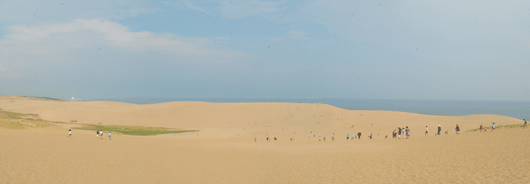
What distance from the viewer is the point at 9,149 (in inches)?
683

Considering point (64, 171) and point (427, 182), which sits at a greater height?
point (427, 182)

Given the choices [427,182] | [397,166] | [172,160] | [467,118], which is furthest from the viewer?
[467,118]

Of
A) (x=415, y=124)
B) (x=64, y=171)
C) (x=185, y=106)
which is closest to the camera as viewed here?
(x=64, y=171)

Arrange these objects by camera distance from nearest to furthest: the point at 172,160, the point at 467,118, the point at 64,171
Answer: the point at 64,171 → the point at 172,160 → the point at 467,118

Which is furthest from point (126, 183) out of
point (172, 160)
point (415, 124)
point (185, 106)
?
point (185, 106)

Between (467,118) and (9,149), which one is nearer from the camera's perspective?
(9,149)

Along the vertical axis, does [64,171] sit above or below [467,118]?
below

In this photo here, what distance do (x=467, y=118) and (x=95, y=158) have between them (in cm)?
6070

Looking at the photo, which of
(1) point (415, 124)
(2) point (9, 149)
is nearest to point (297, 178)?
(2) point (9, 149)

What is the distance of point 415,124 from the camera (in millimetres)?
50969

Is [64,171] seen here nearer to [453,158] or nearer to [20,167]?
[20,167]

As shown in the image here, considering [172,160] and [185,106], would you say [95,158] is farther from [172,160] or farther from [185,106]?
[185,106]

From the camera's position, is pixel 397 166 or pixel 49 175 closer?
pixel 49 175

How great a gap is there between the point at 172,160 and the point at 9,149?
9.32m
